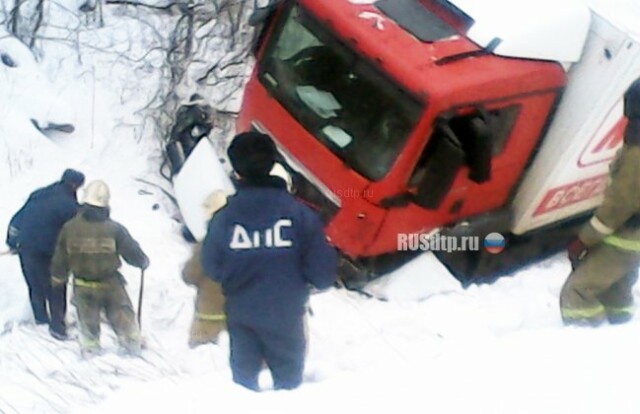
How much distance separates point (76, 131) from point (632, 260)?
17.4 feet

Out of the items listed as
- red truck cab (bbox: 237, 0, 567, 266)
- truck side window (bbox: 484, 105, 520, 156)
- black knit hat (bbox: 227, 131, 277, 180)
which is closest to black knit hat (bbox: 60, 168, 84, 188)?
red truck cab (bbox: 237, 0, 567, 266)

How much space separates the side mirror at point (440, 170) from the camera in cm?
647

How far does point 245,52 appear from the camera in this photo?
10461 millimetres

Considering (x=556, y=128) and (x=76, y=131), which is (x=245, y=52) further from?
(x=556, y=128)

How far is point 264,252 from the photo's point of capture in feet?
15.9

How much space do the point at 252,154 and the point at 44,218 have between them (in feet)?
7.77

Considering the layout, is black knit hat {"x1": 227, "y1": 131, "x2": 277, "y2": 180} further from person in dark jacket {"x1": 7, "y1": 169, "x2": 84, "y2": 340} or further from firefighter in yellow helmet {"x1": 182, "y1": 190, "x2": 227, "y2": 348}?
person in dark jacket {"x1": 7, "y1": 169, "x2": 84, "y2": 340}

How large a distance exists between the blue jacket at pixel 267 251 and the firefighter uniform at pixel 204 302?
800 mm

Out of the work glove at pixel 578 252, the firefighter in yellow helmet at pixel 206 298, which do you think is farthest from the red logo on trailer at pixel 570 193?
the firefighter in yellow helmet at pixel 206 298

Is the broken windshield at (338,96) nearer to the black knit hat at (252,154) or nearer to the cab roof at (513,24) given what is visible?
the cab roof at (513,24)

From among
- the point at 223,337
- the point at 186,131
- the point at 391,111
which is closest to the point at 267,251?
the point at 223,337

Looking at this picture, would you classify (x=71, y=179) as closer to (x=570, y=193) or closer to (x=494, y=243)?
(x=494, y=243)

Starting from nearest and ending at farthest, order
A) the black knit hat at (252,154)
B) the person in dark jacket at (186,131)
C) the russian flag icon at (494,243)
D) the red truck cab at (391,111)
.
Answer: the black knit hat at (252,154)
the red truck cab at (391,111)
the russian flag icon at (494,243)
the person in dark jacket at (186,131)

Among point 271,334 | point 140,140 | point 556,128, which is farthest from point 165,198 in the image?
point 271,334
